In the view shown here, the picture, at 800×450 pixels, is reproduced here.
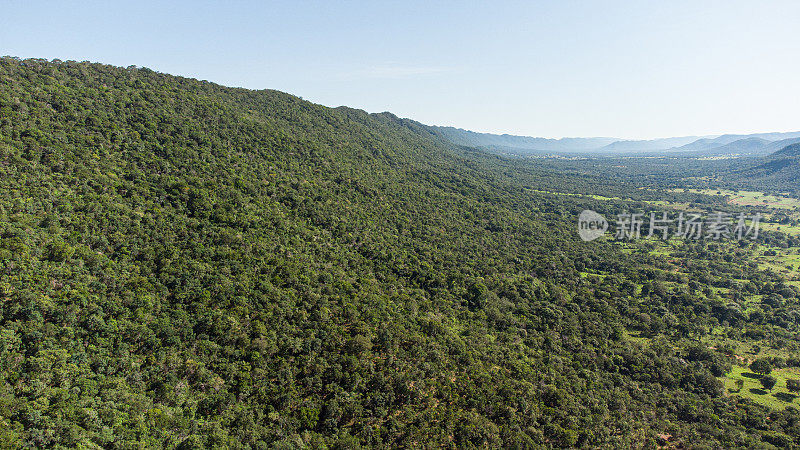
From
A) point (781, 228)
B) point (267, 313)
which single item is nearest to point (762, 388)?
point (267, 313)

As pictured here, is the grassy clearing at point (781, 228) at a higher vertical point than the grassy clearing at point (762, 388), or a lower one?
higher

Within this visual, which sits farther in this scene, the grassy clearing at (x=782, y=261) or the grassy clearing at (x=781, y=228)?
the grassy clearing at (x=781, y=228)

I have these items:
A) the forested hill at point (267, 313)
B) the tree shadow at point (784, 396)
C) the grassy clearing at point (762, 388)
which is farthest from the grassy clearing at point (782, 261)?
the tree shadow at point (784, 396)

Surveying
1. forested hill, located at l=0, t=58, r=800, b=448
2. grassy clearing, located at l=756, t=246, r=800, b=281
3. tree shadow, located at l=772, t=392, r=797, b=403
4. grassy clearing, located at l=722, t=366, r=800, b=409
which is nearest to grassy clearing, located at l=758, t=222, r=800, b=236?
grassy clearing, located at l=756, t=246, r=800, b=281

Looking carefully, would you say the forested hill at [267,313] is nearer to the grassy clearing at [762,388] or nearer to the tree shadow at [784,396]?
the grassy clearing at [762,388]

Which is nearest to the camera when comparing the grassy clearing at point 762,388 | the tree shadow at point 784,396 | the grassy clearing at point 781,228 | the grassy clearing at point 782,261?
the grassy clearing at point 762,388

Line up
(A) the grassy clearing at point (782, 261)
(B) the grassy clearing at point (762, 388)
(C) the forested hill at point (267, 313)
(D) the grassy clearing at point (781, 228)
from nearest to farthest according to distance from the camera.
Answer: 1. (C) the forested hill at point (267, 313)
2. (B) the grassy clearing at point (762, 388)
3. (A) the grassy clearing at point (782, 261)
4. (D) the grassy clearing at point (781, 228)

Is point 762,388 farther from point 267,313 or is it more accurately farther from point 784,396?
point 267,313
